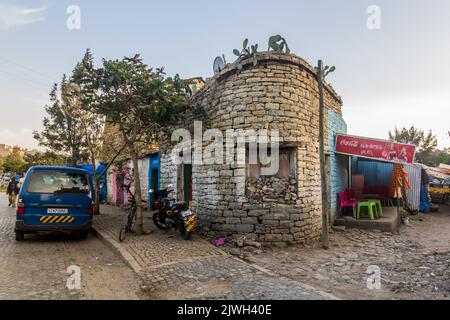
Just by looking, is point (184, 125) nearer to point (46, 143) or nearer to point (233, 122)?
point (233, 122)

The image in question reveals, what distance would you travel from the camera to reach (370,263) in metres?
5.62

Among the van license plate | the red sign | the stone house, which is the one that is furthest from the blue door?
the red sign

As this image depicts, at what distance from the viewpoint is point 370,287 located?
4.34 m

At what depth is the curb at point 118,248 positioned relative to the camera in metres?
5.00

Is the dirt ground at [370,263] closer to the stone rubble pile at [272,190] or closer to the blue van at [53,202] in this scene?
the stone rubble pile at [272,190]

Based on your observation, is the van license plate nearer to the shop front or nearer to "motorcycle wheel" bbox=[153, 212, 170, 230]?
"motorcycle wheel" bbox=[153, 212, 170, 230]

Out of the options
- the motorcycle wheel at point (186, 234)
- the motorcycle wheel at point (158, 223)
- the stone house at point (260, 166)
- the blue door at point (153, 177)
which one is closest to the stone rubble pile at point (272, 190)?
the stone house at point (260, 166)

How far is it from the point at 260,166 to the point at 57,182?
4848mm

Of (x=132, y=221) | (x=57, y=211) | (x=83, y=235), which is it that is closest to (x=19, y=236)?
(x=57, y=211)

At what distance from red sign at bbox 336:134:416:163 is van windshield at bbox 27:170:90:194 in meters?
7.98

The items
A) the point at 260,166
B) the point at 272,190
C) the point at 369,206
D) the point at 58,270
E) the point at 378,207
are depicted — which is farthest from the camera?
the point at 378,207


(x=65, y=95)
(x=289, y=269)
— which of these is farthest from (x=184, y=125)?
(x=65, y=95)

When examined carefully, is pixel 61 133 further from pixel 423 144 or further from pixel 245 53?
pixel 423 144

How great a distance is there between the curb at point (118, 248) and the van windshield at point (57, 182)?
1.24 metres
